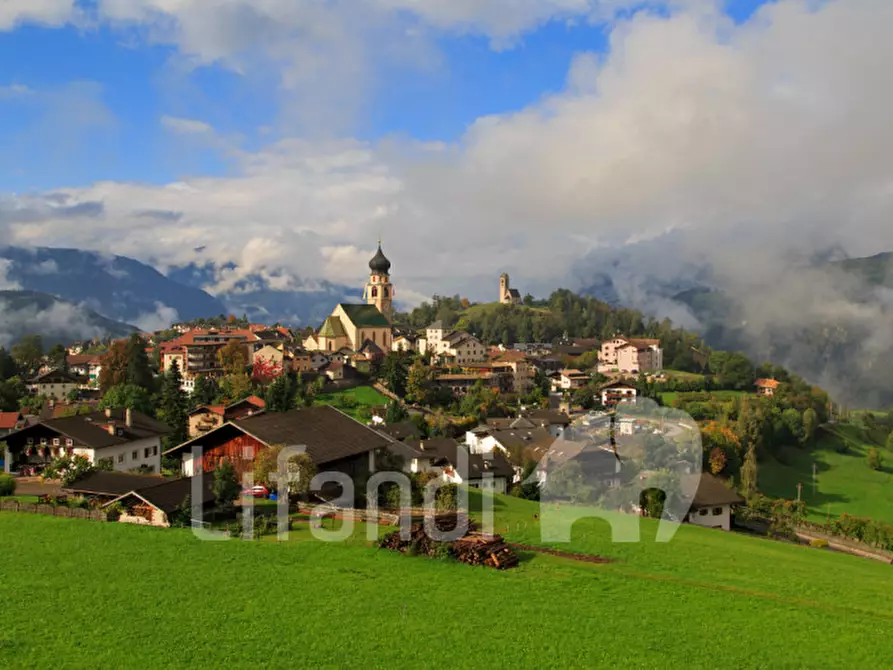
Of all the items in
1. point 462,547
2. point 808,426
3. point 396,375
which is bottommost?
point 462,547

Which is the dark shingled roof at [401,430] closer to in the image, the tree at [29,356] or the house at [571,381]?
the house at [571,381]

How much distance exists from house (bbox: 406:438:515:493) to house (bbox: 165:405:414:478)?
806 cm

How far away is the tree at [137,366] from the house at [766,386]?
7452cm

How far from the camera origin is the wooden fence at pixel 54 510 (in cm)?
2341

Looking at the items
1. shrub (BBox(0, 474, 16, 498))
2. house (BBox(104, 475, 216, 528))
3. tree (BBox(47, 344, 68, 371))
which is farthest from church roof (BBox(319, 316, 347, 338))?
house (BBox(104, 475, 216, 528))

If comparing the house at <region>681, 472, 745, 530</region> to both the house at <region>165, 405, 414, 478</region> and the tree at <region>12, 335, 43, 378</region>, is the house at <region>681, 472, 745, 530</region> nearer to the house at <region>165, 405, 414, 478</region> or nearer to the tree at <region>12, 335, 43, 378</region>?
the house at <region>165, 405, 414, 478</region>

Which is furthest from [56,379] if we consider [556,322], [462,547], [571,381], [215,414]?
[556,322]

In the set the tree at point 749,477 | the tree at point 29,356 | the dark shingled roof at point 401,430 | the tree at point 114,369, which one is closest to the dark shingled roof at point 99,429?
the dark shingled roof at point 401,430

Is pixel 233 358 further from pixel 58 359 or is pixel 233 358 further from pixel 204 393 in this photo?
pixel 58 359

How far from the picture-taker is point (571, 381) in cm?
9550

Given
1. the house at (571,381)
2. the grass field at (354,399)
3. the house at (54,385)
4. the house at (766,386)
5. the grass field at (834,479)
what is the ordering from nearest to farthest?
the grass field at (834,479) < the grass field at (354,399) < the house at (54,385) < the house at (571,381) < the house at (766,386)

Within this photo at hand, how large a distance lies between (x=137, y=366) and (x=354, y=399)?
2022 cm

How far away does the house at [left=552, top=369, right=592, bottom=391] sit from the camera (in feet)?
310

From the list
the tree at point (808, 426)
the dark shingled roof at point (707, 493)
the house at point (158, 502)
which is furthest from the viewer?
the tree at point (808, 426)
